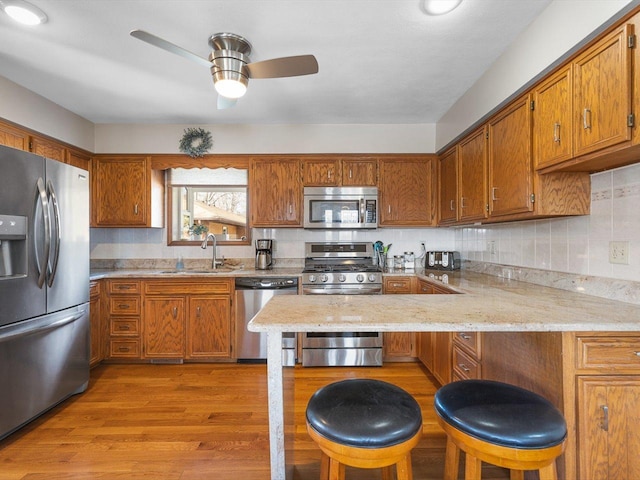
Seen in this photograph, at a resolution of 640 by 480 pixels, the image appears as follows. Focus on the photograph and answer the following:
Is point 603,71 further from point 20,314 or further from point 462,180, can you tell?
point 20,314

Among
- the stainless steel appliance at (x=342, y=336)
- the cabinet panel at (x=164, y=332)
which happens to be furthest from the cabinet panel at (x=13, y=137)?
the stainless steel appliance at (x=342, y=336)

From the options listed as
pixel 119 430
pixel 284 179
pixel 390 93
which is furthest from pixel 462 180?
pixel 119 430

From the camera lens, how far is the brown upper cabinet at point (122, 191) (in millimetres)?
3379

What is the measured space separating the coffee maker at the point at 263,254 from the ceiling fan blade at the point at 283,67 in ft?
6.32

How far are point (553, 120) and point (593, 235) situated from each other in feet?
2.30

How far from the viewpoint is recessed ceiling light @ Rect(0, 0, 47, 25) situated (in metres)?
1.67

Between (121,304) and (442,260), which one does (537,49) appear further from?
(121,304)

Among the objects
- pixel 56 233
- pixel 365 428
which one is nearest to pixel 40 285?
pixel 56 233

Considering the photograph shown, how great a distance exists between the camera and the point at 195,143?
133 inches

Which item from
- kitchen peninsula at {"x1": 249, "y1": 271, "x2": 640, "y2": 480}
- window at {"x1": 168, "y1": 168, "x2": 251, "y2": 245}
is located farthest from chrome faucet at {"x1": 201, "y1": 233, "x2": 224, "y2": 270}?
kitchen peninsula at {"x1": 249, "y1": 271, "x2": 640, "y2": 480}

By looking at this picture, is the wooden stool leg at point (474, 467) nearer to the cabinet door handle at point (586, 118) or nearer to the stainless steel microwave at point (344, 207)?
the cabinet door handle at point (586, 118)

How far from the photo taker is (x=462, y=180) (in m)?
2.81

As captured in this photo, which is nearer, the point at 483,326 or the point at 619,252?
the point at 483,326

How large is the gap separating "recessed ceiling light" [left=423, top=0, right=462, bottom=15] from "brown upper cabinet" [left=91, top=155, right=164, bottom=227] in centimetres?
303
